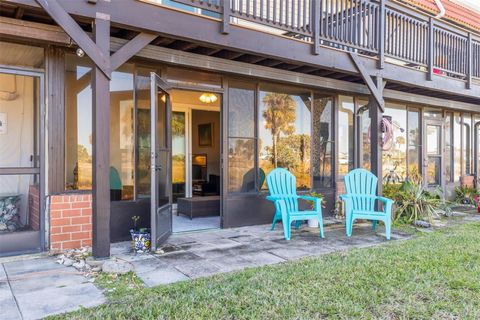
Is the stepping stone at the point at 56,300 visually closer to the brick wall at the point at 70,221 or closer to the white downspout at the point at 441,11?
the brick wall at the point at 70,221

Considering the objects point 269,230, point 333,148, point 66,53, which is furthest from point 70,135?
point 333,148

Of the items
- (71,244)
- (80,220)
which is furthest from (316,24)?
(71,244)

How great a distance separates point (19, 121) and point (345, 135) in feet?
17.9

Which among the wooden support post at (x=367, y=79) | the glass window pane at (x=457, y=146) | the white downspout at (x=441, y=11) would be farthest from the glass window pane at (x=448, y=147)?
the wooden support post at (x=367, y=79)

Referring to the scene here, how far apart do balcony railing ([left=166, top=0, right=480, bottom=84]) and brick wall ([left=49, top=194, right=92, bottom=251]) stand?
9.19 ft

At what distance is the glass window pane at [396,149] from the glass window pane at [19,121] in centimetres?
653

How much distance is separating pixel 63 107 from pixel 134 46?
117cm

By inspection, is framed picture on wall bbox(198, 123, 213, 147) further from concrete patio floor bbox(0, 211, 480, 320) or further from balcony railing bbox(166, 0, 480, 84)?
concrete patio floor bbox(0, 211, 480, 320)

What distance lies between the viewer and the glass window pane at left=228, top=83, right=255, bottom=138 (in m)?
5.69

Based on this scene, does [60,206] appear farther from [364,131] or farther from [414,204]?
[364,131]

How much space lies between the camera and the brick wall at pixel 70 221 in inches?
162

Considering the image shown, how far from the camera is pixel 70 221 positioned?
13.8ft

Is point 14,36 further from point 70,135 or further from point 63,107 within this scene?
point 70,135

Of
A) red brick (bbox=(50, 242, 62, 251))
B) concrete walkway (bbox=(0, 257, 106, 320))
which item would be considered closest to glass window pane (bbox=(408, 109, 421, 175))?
red brick (bbox=(50, 242, 62, 251))
